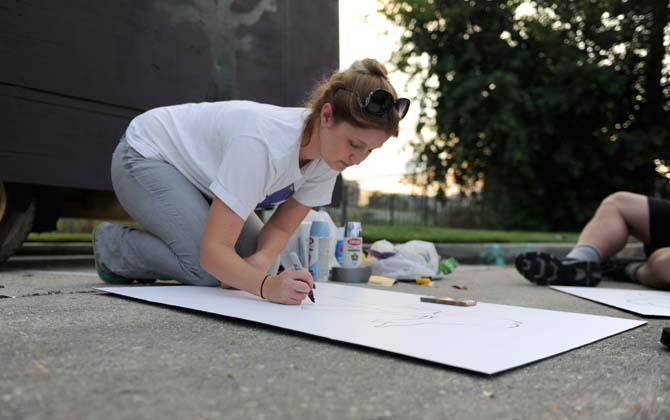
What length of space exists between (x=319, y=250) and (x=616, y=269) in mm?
1588

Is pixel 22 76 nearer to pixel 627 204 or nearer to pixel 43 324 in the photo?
pixel 43 324

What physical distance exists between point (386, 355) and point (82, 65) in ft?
8.63

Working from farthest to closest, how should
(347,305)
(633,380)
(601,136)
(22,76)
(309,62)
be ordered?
(601,136), (309,62), (22,76), (347,305), (633,380)

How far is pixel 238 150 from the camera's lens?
1.71 m

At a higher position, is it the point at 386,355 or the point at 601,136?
the point at 601,136

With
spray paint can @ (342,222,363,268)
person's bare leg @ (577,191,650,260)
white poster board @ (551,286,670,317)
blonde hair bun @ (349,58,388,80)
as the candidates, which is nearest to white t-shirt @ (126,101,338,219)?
blonde hair bun @ (349,58,388,80)

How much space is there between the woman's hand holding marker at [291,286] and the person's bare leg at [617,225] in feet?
6.17

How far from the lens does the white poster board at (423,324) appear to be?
1.12 meters

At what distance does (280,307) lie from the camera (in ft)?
5.08

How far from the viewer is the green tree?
33.6ft

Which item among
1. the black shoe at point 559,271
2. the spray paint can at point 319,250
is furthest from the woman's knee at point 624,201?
the spray paint can at point 319,250

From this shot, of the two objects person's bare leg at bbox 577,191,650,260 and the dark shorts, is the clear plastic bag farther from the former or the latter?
the dark shorts

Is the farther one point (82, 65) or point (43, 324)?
point (82, 65)

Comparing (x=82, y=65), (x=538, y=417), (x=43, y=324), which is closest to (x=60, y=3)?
(x=82, y=65)
